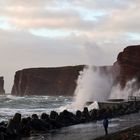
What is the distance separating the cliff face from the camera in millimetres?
80844


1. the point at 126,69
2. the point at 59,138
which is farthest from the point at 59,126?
the point at 126,69

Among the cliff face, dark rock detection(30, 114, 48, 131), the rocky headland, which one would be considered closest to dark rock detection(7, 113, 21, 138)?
dark rock detection(30, 114, 48, 131)

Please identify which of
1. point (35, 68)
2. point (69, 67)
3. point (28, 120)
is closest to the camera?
point (28, 120)

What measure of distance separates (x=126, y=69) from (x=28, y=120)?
58.7 metres

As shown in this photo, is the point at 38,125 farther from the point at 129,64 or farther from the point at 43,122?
the point at 129,64

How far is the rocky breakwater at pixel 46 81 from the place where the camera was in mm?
166500

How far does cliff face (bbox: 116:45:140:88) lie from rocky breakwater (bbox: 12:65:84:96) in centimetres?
7484

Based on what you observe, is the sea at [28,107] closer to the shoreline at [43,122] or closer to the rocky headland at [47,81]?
the shoreline at [43,122]

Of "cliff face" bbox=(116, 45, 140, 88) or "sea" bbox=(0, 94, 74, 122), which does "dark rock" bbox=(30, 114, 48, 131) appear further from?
"cliff face" bbox=(116, 45, 140, 88)

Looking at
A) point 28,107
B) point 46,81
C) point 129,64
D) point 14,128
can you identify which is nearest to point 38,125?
point 14,128

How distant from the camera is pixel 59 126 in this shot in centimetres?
2673

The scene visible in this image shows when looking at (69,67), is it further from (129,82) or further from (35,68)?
(129,82)

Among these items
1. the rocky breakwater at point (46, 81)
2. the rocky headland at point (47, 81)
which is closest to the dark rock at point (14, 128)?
the rocky headland at point (47, 81)

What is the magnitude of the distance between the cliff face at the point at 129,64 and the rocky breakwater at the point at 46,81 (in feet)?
246
